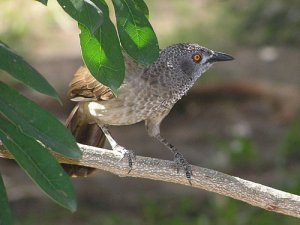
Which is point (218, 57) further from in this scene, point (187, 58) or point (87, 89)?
point (87, 89)

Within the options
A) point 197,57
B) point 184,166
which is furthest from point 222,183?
point 197,57

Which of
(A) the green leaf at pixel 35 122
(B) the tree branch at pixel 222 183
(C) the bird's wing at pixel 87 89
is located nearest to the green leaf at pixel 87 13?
(A) the green leaf at pixel 35 122

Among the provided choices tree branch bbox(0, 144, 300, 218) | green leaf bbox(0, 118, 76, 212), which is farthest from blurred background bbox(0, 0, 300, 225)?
green leaf bbox(0, 118, 76, 212)

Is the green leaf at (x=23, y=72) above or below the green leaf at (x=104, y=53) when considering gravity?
below

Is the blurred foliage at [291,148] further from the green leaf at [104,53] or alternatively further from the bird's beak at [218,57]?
the green leaf at [104,53]

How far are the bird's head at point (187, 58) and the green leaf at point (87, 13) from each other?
178 centimetres

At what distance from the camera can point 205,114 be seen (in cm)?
843

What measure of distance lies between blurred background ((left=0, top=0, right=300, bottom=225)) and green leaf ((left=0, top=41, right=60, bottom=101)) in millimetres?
4057

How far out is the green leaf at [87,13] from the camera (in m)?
2.50

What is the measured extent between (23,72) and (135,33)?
476 mm

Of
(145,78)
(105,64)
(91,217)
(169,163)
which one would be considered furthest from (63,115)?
(105,64)

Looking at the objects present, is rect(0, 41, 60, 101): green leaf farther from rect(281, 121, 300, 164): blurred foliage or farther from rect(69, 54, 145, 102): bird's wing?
rect(281, 121, 300, 164): blurred foliage

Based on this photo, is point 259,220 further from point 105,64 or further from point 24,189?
point 105,64

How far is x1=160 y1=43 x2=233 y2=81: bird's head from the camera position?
4.28m
